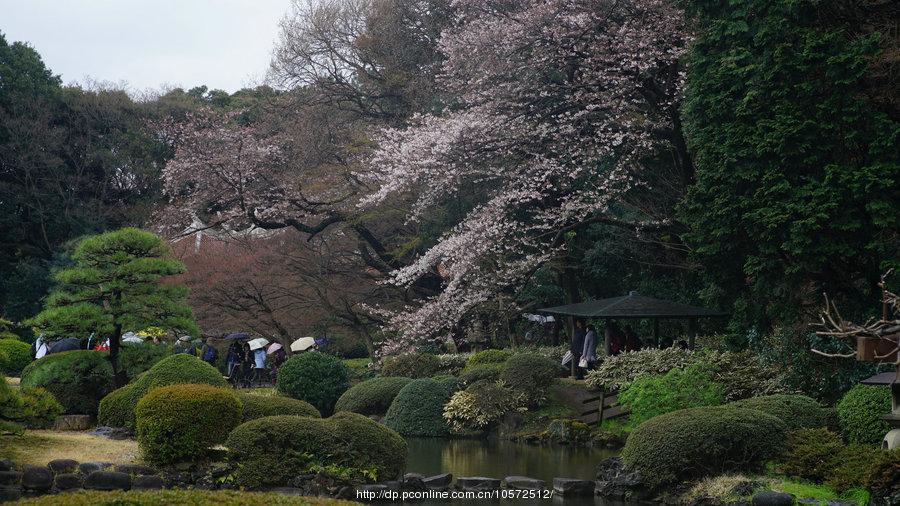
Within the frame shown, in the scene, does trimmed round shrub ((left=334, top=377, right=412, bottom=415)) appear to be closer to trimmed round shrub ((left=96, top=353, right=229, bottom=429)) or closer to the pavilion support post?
trimmed round shrub ((left=96, top=353, right=229, bottom=429))

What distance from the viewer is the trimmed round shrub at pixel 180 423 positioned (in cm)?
1233

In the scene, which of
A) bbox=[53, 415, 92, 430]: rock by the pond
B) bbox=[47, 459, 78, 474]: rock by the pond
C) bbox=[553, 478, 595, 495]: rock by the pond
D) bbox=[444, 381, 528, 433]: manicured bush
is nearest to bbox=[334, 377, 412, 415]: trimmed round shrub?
bbox=[444, 381, 528, 433]: manicured bush

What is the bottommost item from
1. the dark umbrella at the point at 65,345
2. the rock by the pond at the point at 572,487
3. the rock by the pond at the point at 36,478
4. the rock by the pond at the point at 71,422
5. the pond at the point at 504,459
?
the pond at the point at 504,459

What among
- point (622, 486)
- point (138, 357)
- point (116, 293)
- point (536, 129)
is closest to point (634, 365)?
point (536, 129)

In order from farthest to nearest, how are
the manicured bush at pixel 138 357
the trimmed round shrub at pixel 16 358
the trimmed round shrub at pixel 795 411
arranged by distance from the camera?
the trimmed round shrub at pixel 16 358 → the manicured bush at pixel 138 357 → the trimmed round shrub at pixel 795 411

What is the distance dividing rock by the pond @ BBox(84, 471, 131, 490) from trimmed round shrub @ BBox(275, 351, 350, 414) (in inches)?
342

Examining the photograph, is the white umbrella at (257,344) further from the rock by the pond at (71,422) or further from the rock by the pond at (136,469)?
the rock by the pond at (136,469)

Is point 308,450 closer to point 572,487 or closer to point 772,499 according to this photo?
point 572,487

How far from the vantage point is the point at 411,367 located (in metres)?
23.4

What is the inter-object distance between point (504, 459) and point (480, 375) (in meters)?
4.86

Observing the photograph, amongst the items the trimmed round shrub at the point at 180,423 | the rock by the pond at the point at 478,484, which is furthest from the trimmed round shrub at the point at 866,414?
the trimmed round shrub at the point at 180,423

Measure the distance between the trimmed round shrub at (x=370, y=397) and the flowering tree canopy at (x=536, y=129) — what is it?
2992 mm

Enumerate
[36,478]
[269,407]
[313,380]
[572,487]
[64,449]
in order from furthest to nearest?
[313,380]
[269,407]
[64,449]
[572,487]
[36,478]

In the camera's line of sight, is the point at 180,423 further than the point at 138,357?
No
